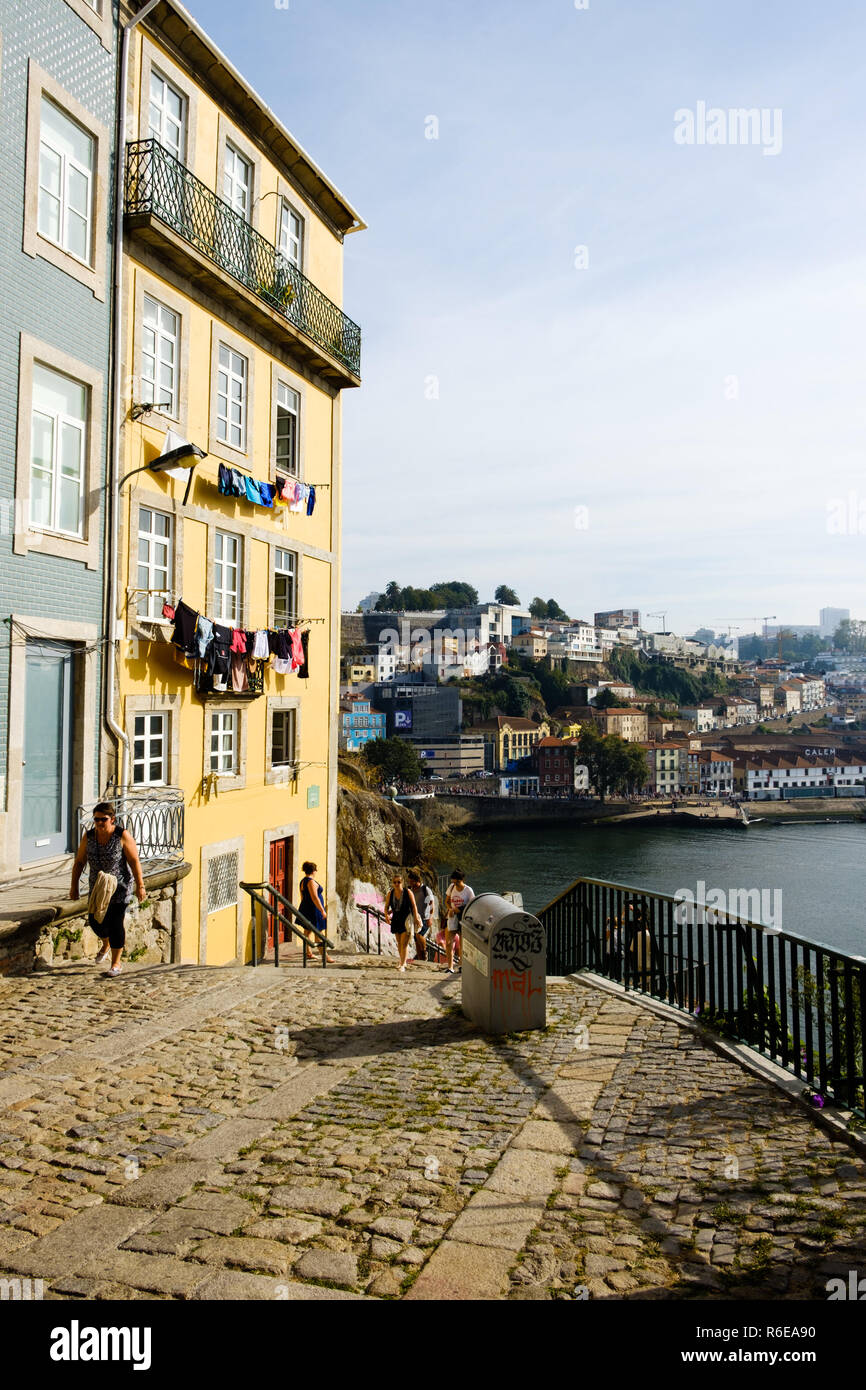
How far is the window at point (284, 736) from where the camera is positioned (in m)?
18.3

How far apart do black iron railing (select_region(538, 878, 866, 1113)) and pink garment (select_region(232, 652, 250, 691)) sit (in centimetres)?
649

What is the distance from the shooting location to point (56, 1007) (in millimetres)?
7527

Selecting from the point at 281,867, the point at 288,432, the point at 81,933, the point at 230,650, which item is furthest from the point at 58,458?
the point at 281,867

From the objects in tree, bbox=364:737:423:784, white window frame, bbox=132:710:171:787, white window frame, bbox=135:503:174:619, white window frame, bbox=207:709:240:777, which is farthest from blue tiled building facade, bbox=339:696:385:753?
white window frame, bbox=135:503:174:619

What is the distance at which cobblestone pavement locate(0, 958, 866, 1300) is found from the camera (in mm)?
3672

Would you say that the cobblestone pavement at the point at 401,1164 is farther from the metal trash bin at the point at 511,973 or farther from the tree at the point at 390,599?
the tree at the point at 390,599

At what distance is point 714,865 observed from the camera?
71625 mm

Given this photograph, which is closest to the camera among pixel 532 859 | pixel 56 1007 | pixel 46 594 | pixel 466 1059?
pixel 466 1059

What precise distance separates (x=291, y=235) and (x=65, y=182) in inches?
290

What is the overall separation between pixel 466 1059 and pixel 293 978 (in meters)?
3.34

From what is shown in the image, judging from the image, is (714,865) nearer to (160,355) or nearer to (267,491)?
(267,491)

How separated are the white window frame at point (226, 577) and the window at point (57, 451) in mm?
3527
